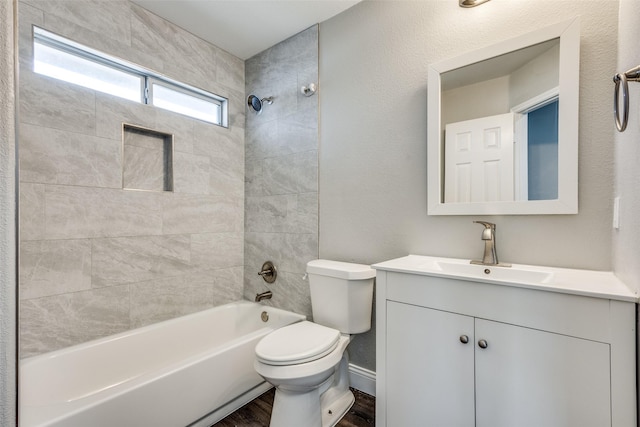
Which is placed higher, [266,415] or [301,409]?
[301,409]

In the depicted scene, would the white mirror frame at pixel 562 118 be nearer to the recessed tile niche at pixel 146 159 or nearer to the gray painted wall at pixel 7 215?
the gray painted wall at pixel 7 215

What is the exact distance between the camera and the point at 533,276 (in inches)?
51.4

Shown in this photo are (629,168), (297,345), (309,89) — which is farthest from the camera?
(309,89)

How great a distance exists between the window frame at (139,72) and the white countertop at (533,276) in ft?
6.38

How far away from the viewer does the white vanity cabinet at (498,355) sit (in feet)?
3.09

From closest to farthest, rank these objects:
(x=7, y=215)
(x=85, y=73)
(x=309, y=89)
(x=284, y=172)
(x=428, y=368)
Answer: (x=7, y=215) < (x=428, y=368) < (x=85, y=73) < (x=309, y=89) < (x=284, y=172)

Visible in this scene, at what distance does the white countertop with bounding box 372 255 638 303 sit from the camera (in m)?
0.97

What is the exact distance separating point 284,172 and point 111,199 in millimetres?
1155

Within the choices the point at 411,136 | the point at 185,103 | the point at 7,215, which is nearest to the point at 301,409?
the point at 7,215

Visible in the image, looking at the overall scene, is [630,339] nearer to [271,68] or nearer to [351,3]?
[351,3]

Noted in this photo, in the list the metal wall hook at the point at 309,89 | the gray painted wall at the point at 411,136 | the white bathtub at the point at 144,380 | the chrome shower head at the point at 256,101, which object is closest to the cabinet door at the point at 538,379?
the gray painted wall at the point at 411,136

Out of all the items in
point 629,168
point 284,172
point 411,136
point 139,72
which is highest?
point 139,72

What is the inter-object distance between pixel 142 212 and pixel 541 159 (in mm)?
2307

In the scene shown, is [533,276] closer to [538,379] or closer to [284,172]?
[538,379]
